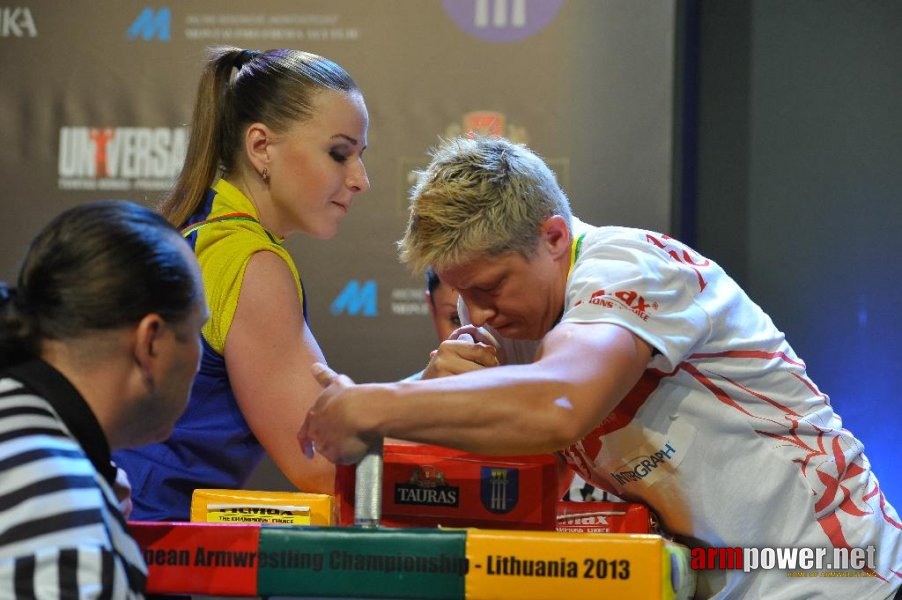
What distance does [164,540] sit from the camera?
4.49 feet

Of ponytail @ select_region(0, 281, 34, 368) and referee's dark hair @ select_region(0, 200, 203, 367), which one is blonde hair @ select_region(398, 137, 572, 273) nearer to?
referee's dark hair @ select_region(0, 200, 203, 367)

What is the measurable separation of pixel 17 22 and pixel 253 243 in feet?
7.44

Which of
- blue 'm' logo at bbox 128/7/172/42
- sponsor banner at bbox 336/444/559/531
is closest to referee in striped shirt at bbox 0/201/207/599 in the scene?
sponsor banner at bbox 336/444/559/531

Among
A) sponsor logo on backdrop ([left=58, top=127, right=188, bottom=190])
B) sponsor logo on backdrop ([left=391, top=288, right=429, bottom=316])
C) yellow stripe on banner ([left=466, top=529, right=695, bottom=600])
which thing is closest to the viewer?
yellow stripe on banner ([left=466, top=529, right=695, bottom=600])

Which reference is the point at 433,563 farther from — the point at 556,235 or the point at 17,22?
the point at 17,22

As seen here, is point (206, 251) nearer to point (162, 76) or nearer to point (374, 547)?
point (374, 547)

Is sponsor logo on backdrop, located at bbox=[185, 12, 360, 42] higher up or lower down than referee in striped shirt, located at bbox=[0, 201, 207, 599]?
higher up

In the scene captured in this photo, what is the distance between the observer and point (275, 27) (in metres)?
3.58

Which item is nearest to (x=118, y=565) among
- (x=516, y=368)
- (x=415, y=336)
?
(x=516, y=368)

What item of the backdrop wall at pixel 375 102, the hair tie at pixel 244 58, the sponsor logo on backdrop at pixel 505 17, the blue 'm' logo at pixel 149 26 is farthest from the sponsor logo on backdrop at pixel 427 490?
the blue 'm' logo at pixel 149 26

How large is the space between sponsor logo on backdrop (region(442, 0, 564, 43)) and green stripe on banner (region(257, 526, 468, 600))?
2405 mm

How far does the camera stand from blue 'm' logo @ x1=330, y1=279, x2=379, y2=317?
3514 millimetres

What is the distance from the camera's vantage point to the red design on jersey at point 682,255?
1.75 metres

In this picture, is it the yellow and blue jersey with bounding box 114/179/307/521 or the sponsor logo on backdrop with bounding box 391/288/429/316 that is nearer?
the yellow and blue jersey with bounding box 114/179/307/521
